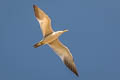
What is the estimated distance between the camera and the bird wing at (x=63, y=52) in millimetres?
18844

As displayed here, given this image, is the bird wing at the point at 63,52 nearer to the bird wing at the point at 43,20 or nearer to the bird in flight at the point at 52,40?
the bird in flight at the point at 52,40

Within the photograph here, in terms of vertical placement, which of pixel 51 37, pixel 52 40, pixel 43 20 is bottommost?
pixel 52 40

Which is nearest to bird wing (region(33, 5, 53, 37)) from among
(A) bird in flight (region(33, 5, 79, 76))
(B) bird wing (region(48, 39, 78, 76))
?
(A) bird in flight (region(33, 5, 79, 76))

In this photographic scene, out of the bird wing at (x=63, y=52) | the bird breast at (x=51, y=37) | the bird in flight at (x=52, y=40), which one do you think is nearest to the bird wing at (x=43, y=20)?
the bird in flight at (x=52, y=40)

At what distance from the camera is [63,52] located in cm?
1900

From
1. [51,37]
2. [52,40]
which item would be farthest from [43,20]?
[52,40]

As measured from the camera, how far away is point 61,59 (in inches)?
744

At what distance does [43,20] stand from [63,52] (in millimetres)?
1652

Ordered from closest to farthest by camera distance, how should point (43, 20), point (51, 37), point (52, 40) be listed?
1. point (43, 20)
2. point (51, 37)
3. point (52, 40)

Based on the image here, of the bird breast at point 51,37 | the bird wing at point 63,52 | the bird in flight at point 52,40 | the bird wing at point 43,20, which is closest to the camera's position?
the bird wing at point 43,20

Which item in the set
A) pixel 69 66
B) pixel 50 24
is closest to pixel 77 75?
pixel 69 66

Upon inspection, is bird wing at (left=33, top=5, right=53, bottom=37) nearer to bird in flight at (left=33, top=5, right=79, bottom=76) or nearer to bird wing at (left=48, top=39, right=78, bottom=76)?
bird in flight at (left=33, top=5, right=79, bottom=76)

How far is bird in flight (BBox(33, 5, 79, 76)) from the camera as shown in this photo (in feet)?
58.5

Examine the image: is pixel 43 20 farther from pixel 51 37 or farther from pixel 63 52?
pixel 63 52
